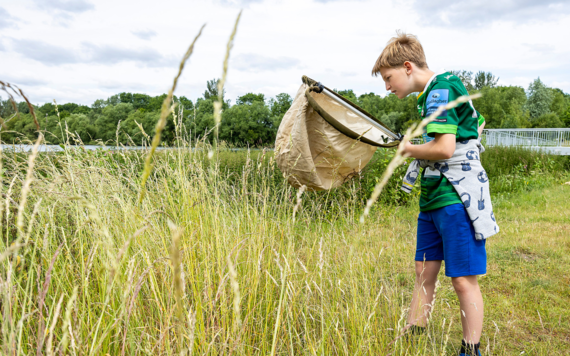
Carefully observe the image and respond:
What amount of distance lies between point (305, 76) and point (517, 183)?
22.1ft

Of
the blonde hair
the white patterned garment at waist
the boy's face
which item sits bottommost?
the white patterned garment at waist

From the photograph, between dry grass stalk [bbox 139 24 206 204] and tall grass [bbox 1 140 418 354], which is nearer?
dry grass stalk [bbox 139 24 206 204]

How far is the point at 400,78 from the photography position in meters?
2.03

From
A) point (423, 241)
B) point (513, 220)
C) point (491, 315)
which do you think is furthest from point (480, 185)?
point (513, 220)

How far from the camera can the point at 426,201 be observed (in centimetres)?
195

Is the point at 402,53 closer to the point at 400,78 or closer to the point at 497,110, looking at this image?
the point at 400,78

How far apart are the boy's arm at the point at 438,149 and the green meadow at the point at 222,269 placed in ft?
1.70

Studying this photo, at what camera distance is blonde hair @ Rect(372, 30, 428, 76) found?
1990 millimetres

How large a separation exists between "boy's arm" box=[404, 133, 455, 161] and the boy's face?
40 cm

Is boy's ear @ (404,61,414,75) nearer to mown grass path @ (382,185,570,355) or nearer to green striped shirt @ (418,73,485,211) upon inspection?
green striped shirt @ (418,73,485,211)

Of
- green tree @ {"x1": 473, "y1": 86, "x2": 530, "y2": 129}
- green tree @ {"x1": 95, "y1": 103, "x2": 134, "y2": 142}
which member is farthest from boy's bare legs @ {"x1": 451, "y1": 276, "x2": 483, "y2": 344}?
green tree @ {"x1": 473, "y1": 86, "x2": 530, "y2": 129}

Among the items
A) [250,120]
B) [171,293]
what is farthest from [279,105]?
[171,293]

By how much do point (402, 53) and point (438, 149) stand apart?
2.03ft

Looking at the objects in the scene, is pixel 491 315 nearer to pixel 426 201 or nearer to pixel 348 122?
pixel 426 201
